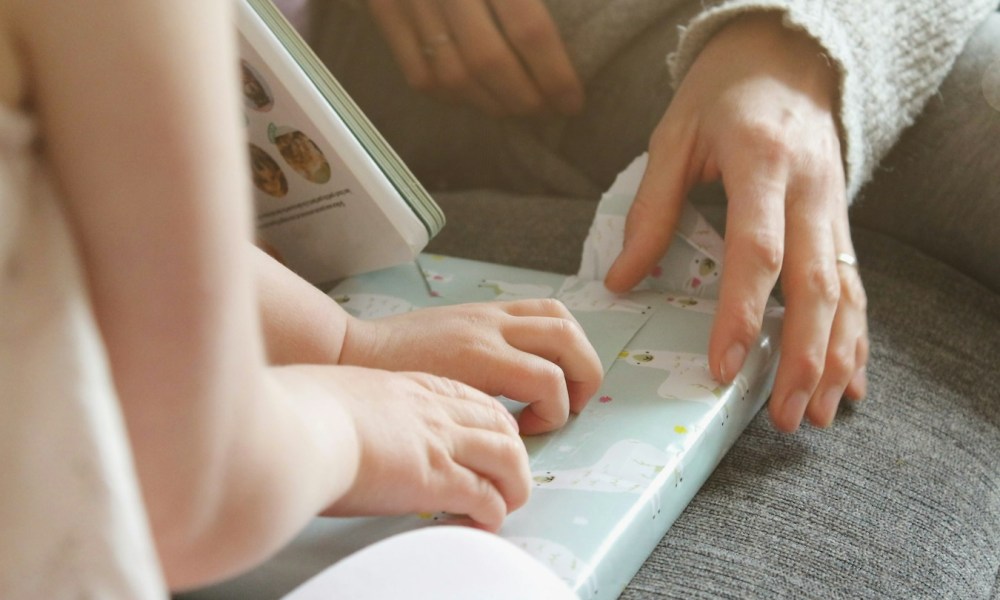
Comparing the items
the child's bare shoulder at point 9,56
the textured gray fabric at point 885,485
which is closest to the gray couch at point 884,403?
the textured gray fabric at point 885,485

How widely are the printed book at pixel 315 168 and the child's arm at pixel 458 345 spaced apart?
0.32ft

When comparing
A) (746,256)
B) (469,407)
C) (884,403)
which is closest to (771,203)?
(746,256)

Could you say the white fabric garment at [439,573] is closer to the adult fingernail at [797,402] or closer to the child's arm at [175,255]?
the child's arm at [175,255]

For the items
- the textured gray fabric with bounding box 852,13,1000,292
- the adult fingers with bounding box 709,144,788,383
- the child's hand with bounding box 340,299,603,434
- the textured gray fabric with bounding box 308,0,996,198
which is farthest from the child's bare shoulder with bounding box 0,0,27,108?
the textured gray fabric with bounding box 852,13,1000,292

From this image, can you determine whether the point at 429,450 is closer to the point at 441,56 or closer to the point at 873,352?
the point at 873,352

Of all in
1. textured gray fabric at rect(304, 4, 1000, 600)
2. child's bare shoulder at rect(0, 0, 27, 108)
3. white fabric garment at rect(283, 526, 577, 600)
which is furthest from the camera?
textured gray fabric at rect(304, 4, 1000, 600)

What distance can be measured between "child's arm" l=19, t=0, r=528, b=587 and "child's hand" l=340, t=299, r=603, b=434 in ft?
0.61

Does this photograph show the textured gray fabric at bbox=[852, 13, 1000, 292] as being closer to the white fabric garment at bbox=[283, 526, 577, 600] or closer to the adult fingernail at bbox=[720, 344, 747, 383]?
the adult fingernail at bbox=[720, 344, 747, 383]

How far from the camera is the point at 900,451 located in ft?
1.77

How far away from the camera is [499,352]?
49 cm

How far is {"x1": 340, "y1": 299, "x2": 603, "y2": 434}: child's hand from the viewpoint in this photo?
1.58ft

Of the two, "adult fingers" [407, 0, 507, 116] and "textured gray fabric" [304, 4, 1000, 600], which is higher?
"adult fingers" [407, 0, 507, 116]

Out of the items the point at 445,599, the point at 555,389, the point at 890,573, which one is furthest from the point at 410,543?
the point at 890,573

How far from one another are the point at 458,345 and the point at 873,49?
40cm
